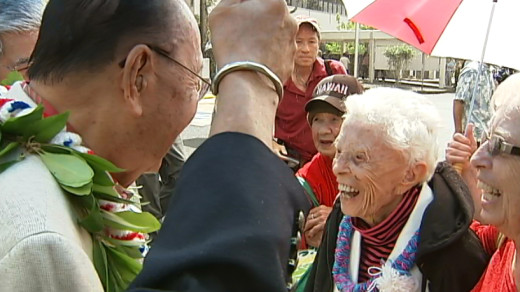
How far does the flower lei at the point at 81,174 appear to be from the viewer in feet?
3.73

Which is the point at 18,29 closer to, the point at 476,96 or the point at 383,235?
the point at 383,235

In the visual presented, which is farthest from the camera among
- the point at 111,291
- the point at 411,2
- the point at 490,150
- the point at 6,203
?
the point at 411,2

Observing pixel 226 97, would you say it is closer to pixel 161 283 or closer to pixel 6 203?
pixel 161 283

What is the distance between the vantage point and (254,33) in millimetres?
894

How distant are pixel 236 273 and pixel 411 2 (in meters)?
2.76

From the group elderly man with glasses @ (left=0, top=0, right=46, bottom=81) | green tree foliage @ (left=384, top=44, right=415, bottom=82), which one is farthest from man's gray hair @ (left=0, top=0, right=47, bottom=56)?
green tree foliage @ (left=384, top=44, right=415, bottom=82)

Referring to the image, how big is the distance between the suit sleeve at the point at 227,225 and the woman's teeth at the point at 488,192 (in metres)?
1.35

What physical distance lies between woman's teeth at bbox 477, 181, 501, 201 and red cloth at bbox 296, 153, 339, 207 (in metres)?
1.15

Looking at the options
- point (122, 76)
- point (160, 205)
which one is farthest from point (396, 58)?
point (122, 76)

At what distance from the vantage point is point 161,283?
74 centimetres

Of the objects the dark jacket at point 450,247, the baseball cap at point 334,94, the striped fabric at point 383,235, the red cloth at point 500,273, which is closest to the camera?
the red cloth at point 500,273

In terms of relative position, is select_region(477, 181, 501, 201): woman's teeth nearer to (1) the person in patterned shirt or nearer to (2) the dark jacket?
(2) the dark jacket

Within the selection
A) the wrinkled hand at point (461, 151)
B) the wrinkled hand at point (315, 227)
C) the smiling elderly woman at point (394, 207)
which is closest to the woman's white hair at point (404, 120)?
the smiling elderly woman at point (394, 207)

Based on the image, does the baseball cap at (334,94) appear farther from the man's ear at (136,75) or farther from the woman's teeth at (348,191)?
the man's ear at (136,75)
